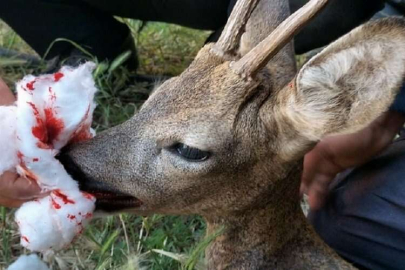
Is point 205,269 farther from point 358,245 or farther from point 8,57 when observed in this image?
point 8,57

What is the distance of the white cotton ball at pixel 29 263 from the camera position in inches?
97.4

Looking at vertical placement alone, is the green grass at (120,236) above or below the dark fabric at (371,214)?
below

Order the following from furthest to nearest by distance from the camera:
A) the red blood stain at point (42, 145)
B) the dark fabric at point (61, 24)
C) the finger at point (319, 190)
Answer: the dark fabric at point (61, 24) < the finger at point (319, 190) < the red blood stain at point (42, 145)

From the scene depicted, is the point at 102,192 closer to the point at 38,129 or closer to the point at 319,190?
the point at 38,129

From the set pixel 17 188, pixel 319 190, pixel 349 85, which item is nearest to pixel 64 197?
pixel 17 188

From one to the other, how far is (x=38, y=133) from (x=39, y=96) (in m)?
0.09

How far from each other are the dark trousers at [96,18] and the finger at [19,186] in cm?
146

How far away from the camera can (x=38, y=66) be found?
12.1ft

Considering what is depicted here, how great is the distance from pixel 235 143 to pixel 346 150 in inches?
22.9

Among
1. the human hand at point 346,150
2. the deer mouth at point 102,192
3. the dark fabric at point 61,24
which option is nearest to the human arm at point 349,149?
the human hand at point 346,150

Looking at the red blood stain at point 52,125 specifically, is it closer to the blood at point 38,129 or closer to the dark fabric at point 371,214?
the blood at point 38,129

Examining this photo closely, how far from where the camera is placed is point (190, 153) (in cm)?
190

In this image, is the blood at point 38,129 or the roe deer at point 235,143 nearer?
the roe deer at point 235,143

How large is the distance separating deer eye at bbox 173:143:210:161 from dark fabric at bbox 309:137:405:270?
71 centimetres
